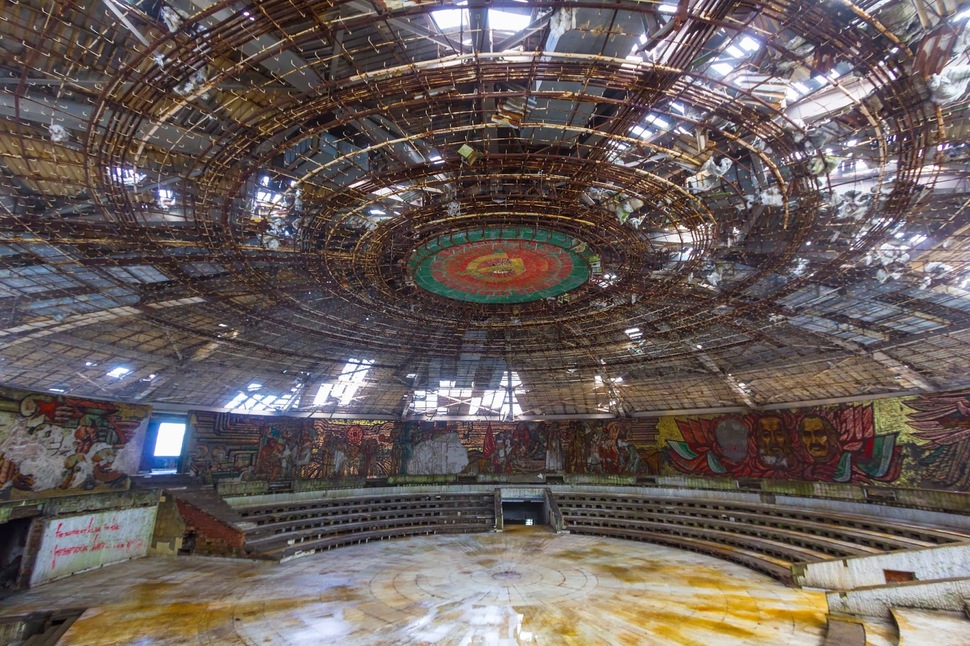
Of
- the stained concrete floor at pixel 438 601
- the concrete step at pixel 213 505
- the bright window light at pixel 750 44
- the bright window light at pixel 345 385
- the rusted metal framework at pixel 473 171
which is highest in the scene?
the bright window light at pixel 750 44

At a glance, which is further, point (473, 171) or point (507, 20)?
point (473, 171)

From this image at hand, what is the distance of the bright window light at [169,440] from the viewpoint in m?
24.6

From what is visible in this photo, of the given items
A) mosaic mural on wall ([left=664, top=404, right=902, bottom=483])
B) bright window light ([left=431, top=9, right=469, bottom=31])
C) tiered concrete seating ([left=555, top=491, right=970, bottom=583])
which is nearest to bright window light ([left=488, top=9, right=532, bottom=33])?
bright window light ([left=431, top=9, right=469, bottom=31])

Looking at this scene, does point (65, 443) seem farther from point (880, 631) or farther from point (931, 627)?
point (931, 627)

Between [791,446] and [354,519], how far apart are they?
79.5 ft

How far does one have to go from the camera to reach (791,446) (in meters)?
25.3

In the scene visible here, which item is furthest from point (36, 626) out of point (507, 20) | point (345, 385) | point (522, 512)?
point (522, 512)

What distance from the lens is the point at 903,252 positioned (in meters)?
13.0

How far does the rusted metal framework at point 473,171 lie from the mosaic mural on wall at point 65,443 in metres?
1.15

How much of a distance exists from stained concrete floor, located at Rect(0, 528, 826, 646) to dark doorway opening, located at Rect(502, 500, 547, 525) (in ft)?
32.9

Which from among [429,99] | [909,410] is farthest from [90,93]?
[909,410]

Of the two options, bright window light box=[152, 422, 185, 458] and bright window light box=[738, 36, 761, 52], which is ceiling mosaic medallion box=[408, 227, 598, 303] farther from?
bright window light box=[152, 422, 185, 458]

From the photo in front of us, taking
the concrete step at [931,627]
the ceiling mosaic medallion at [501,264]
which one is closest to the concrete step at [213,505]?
the ceiling mosaic medallion at [501,264]

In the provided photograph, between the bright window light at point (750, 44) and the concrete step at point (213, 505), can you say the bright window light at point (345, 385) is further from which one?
the bright window light at point (750, 44)
